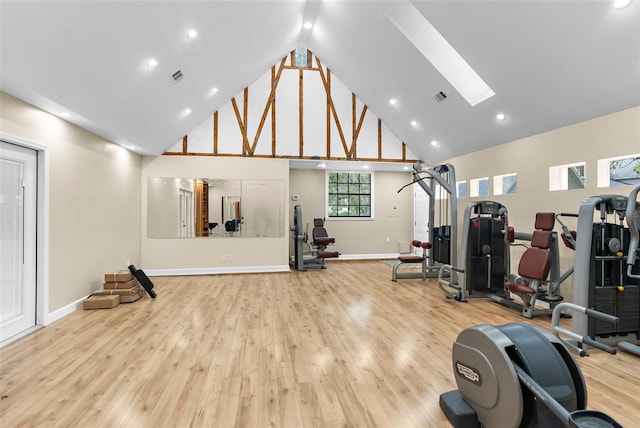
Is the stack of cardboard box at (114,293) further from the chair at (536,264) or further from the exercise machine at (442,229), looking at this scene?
the chair at (536,264)

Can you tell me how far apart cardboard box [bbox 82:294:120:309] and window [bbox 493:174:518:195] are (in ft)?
20.1

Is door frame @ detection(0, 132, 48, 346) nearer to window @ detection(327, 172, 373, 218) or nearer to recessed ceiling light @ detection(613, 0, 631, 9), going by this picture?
recessed ceiling light @ detection(613, 0, 631, 9)

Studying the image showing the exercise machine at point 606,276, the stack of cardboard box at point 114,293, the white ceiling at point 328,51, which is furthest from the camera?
the stack of cardboard box at point 114,293

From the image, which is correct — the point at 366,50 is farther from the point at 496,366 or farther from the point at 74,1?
the point at 496,366

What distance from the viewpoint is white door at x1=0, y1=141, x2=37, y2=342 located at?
3234 millimetres

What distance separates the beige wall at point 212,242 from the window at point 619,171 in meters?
5.15

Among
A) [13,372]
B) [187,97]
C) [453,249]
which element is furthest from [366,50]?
[13,372]

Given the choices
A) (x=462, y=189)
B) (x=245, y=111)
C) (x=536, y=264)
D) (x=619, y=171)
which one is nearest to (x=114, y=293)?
(x=245, y=111)

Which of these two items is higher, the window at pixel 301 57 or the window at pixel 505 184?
the window at pixel 301 57

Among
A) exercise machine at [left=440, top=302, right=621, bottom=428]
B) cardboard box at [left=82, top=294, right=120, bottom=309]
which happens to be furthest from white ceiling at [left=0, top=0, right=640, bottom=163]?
exercise machine at [left=440, top=302, right=621, bottom=428]

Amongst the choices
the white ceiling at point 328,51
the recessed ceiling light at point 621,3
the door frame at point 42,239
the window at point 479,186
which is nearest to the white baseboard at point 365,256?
the window at point 479,186

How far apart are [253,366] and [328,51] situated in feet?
19.9

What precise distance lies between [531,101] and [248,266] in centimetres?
563

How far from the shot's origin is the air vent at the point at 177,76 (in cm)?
436
